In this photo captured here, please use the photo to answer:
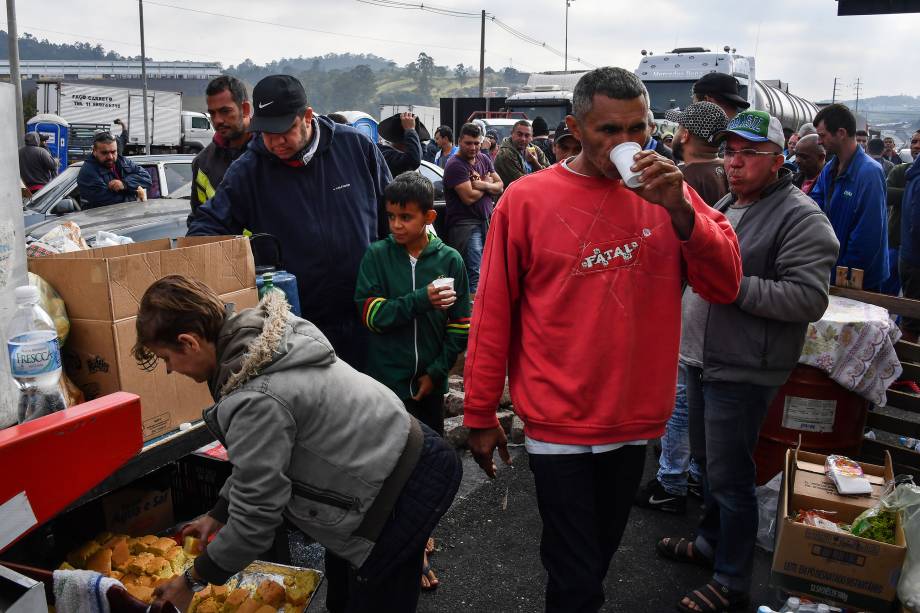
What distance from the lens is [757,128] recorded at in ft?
9.55

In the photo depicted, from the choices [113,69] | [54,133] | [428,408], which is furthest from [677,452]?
[113,69]

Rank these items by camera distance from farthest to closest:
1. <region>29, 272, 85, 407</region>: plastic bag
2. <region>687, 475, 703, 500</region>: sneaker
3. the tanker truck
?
the tanker truck < <region>687, 475, 703, 500</region>: sneaker < <region>29, 272, 85, 407</region>: plastic bag

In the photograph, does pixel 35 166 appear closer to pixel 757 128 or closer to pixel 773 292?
pixel 757 128

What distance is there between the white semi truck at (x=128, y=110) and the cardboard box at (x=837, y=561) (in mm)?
31249

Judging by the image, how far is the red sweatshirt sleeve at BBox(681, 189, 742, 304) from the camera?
216 cm

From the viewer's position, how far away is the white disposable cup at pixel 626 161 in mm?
1928

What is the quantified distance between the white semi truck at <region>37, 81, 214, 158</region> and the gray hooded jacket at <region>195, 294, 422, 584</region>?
103 feet

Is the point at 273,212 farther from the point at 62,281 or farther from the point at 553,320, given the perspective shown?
the point at 553,320

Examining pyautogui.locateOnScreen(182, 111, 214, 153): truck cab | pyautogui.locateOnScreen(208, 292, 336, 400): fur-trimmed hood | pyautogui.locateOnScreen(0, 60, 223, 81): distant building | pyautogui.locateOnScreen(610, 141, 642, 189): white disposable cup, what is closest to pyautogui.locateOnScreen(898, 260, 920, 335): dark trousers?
pyautogui.locateOnScreen(610, 141, 642, 189): white disposable cup

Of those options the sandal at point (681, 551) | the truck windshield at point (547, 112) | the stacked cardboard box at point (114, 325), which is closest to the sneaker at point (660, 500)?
the sandal at point (681, 551)

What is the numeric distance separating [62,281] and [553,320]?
175 cm

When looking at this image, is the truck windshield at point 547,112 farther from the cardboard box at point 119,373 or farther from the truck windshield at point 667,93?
the cardboard box at point 119,373

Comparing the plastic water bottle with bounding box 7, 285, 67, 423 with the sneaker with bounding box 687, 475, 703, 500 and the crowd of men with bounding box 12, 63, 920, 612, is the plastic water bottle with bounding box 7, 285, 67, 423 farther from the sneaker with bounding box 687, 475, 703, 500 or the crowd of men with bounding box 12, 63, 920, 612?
the sneaker with bounding box 687, 475, 703, 500

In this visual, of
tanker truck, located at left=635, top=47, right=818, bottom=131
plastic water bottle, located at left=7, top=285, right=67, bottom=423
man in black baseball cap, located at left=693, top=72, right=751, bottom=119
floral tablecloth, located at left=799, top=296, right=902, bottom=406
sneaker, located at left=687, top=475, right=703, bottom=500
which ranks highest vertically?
tanker truck, located at left=635, top=47, right=818, bottom=131
